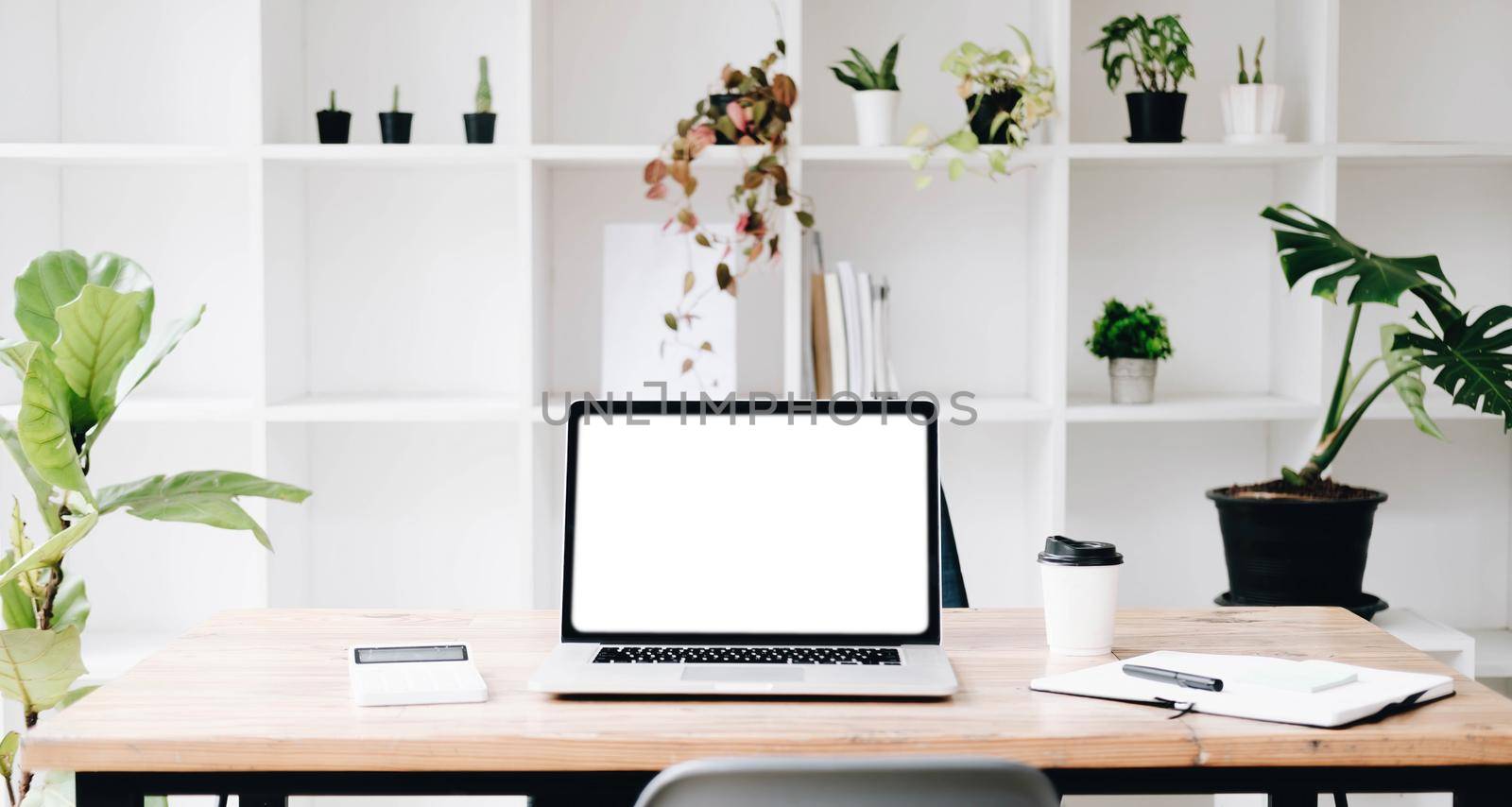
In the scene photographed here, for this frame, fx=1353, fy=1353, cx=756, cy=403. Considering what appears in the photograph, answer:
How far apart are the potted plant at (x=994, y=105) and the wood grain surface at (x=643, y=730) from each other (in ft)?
4.62

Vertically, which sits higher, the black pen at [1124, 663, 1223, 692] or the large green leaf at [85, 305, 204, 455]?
the large green leaf at [85, 305, 204, 455]

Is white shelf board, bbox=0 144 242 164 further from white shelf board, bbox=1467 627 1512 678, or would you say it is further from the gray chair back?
white shelf board, bbox=1467 627 1512 678

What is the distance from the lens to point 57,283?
202cm

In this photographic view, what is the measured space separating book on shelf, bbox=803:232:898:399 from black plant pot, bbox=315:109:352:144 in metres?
0.99

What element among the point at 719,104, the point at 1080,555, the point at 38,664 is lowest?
the point at 38,664

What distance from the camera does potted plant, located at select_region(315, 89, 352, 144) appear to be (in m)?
2.73

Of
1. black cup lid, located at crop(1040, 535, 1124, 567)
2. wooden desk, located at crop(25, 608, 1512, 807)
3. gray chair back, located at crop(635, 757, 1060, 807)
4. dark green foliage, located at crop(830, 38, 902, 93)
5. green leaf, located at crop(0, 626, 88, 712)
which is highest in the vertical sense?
dark green foliage, located at crop(830, 38, 902, 93)

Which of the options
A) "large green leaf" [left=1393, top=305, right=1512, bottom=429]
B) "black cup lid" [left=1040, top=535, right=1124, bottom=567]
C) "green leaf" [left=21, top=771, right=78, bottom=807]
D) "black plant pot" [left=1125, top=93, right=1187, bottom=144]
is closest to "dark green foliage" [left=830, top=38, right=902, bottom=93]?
"black plant pot" [left=1125, top=93, right=1187, bottom=144]

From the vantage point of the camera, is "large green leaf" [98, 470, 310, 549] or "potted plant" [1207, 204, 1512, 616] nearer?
"large green leaf" [98, 470, 310, 549]

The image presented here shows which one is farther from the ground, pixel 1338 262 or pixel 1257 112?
pixel 1257 112

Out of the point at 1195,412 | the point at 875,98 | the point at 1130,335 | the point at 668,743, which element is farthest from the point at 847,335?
the point at 668,743

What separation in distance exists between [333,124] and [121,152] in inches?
15.8

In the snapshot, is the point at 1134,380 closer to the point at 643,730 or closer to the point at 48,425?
the point at 643,730

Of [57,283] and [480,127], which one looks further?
[480,127]
